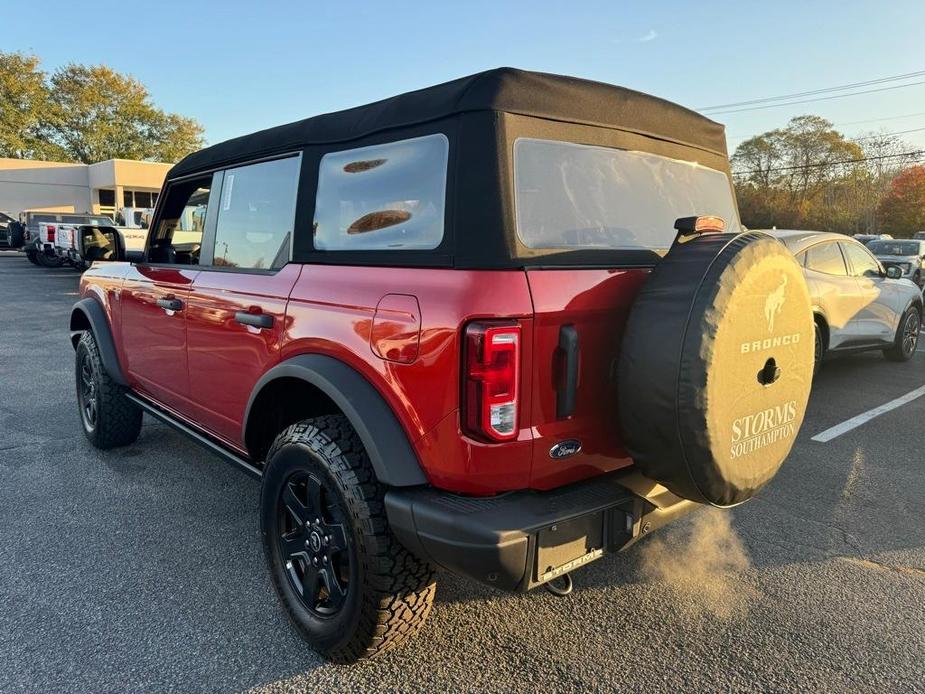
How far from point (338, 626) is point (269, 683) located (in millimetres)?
299

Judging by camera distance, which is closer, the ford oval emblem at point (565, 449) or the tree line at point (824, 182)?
the ford oval emblem at point (565, 449)

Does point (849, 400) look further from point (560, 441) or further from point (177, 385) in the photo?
point (177, 385)

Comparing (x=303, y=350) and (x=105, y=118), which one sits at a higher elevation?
(x=105, y=118)

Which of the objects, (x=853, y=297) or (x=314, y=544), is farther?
(x=853, y=297)

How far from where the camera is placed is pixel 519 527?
1.89 meters

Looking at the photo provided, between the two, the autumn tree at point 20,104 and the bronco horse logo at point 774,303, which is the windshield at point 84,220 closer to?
the bronco horse logo at point 774,303

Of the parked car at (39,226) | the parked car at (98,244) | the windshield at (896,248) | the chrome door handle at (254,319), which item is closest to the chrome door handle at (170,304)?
the chrome door handle at (254,319)

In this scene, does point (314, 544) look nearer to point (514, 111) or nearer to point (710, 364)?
point (710, 364)

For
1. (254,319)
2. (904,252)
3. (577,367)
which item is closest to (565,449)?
(577,367)

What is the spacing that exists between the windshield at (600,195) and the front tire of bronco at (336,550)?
100 cm

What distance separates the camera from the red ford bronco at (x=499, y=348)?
195 centimetres

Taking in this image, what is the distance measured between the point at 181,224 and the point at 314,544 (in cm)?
253

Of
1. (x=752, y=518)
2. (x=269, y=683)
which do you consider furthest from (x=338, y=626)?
(x=752, y=518)

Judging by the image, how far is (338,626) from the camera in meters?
2.25
